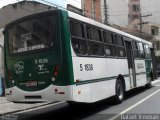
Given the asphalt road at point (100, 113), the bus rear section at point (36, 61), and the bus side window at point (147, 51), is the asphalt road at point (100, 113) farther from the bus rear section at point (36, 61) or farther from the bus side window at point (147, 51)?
the bus side window at point (147, 51)

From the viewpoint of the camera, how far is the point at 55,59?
10039 millimetres

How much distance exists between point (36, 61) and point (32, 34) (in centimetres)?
88

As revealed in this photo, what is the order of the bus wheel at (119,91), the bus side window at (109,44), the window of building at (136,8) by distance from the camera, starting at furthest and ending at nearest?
the window of building at (136,8)
the bus wheel at (119,91)
the bus side window at (109,44)

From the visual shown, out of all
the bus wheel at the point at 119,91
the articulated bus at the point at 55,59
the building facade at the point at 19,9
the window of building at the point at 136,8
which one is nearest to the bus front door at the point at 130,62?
the bus wheel at the point at 119,91

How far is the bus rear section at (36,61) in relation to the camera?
9.95m

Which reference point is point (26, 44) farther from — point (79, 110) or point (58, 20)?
point (79, 110)

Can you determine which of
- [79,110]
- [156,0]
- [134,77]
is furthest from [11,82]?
[156,0]

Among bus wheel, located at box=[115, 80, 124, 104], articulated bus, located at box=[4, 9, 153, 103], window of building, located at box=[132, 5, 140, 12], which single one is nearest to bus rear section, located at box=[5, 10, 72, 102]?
articulated bus, located at box=[4, 9, 153, 103]

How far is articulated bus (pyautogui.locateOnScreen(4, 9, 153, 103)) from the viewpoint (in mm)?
9984

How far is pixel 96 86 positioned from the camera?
38.1ft

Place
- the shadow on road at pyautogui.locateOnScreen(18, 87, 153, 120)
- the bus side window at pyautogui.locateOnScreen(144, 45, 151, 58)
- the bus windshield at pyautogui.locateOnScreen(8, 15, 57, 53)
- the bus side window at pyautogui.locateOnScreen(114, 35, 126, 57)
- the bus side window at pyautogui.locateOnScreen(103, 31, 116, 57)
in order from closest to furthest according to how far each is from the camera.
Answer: the bus windshield at pyautogui.locateOnScreen(8, 15, 57, 53) → the shadow on road at pyautogui.locateOnScreen(18, 87, 153, 120) → the bus side window at pyautogui.locateOnScreen(103, 31, 116, 57) → the bus side window at pyautogui.locateOnScreen(114, 35, 126, 57) → the bus side window at pyautogui.locateOnScreen(144, 45, 151, 58)

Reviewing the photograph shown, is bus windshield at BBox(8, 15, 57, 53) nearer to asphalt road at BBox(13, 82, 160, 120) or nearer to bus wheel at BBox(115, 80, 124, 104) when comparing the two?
asphalt road at BBox(13, 82, 160, 120)

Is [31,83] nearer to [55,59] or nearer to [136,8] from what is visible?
[55,59]

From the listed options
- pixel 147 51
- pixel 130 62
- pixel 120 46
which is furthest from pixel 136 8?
pixel 120 46
